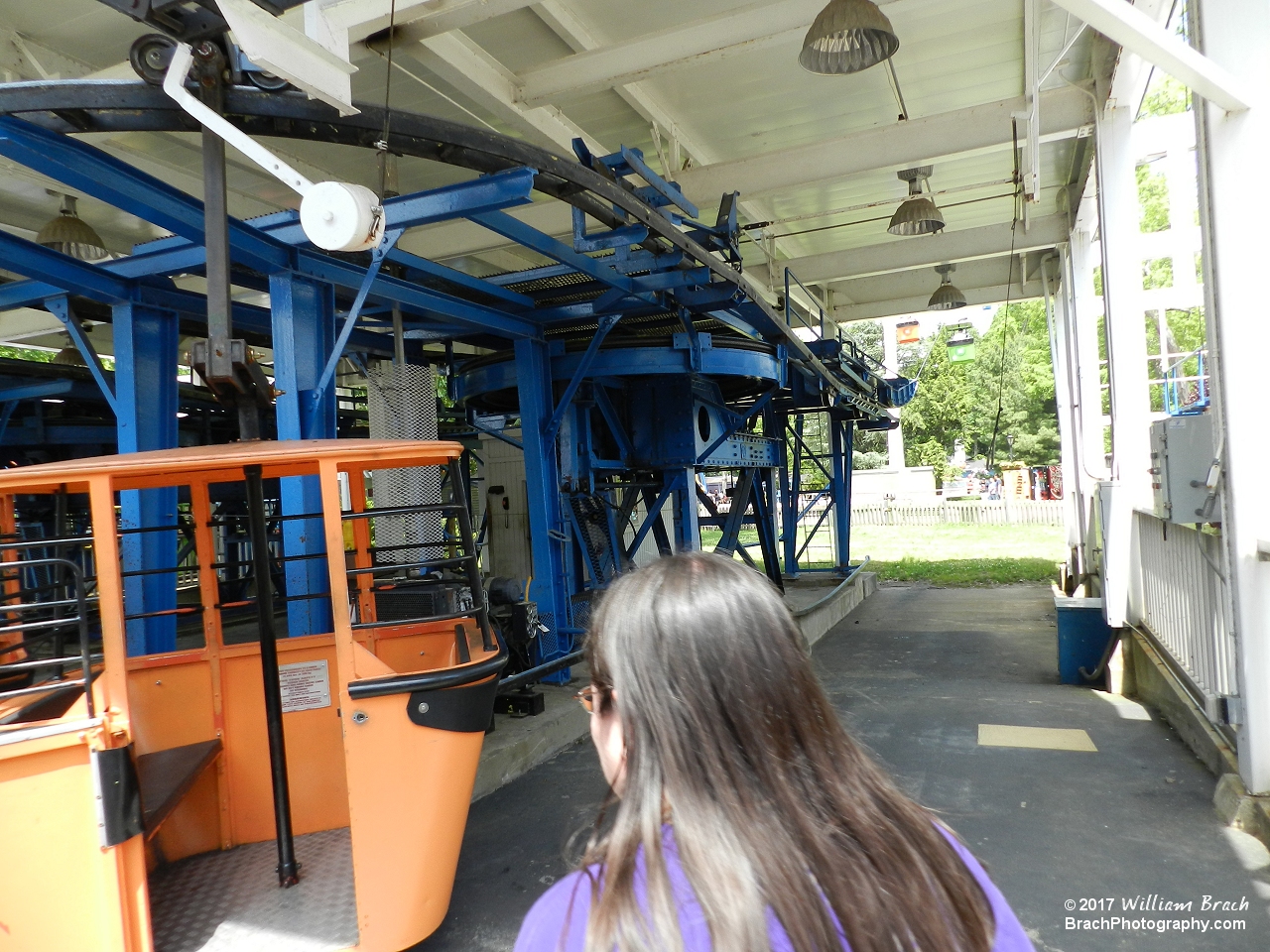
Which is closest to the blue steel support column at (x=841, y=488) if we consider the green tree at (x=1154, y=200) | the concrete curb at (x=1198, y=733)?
the concrete curb at (x=1198, y=733)

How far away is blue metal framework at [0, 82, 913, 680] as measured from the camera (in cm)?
385

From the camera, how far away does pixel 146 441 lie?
5.43 meters

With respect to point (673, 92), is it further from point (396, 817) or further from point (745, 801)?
point (745, 801)

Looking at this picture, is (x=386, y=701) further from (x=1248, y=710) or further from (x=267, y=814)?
(x=1248, y=710)

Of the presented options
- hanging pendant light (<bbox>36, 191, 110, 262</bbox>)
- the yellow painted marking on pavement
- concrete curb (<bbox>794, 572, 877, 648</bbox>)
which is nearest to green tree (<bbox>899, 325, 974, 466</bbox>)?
concrete curb (<bbox>794, 572, 877, 648</bbox>)

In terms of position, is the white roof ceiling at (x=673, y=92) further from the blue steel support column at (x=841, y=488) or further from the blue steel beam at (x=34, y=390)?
the blue steel support column at (x=841, y=488)

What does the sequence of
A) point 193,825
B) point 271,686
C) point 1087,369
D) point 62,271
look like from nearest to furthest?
1. point 271,686
2. point 193,825
3. point 62,271
4. point 1087,369

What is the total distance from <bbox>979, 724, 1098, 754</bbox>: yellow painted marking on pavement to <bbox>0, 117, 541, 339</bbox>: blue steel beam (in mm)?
5031

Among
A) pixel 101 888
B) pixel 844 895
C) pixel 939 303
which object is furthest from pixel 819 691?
pixel 939 303

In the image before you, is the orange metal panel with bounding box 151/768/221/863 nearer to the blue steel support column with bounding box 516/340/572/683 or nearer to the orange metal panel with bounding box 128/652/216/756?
the orange metal panel with bounding box 128/652/216/756

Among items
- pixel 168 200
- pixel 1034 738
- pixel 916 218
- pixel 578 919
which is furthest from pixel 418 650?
pixel 916 218

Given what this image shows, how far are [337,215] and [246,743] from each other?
2.60 metres

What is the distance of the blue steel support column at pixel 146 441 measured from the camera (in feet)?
17.1

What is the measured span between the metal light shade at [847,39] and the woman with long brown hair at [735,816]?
5.33 meters
